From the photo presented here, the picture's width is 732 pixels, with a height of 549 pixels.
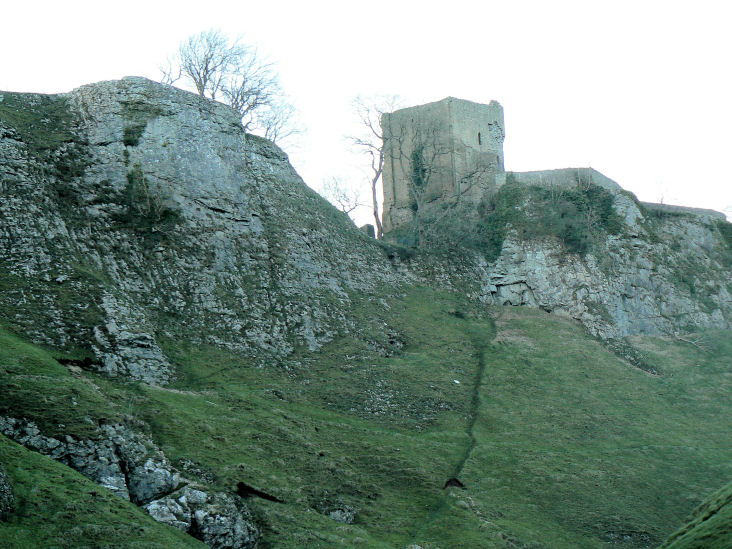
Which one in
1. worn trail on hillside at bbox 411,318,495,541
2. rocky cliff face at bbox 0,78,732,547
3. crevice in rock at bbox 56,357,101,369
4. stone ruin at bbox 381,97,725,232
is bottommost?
worn trail on hillside at bbox 411,318,495,541

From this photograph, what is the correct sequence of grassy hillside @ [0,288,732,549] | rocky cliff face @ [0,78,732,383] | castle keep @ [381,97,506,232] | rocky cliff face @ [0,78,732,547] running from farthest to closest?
1. castle keep @ [381,97,506,232]
2. rocky cliff face @ [0,78,732,383]
3. rocky cliff face @ [0,78,732,547]
4. grassy hillside @ [0,288,732,549]

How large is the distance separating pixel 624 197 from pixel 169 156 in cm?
4368

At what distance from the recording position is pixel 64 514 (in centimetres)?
2217

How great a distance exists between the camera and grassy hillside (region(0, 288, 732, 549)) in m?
31.4

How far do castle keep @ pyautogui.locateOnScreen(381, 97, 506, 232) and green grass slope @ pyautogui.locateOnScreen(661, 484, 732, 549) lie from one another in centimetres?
4248

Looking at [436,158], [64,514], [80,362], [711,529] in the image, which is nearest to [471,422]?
[711,529]

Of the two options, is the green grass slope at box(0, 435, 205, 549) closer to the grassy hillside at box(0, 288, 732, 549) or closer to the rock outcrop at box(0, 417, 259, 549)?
the grassy hillside at box(0, 288, 732, 549)

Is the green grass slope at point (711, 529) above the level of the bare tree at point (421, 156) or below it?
below

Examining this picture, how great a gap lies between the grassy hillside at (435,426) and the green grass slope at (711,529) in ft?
18.2

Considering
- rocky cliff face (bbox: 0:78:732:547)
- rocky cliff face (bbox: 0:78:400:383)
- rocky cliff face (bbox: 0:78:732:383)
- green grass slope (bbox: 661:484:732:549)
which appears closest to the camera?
green grass slope (bbox: 661:484:732:549)

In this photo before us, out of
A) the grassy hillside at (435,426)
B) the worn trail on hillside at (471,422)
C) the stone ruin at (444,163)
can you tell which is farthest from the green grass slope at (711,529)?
the stone ruin at (444,163)

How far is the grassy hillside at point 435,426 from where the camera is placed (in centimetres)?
3142

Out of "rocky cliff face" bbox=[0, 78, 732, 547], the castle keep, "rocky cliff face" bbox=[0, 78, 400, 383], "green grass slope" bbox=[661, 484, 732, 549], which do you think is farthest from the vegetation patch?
"green grass slope" bbox=[661, 484, 732, 549]

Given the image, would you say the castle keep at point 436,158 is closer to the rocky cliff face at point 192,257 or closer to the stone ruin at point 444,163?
the stone ruin at point 444,163
